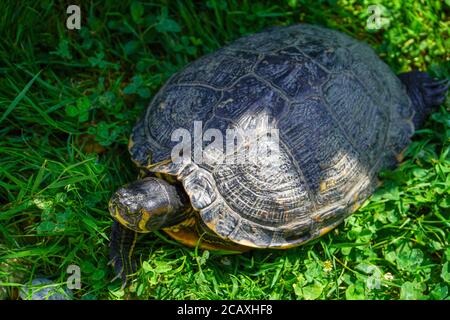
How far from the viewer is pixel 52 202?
3393 millimetres

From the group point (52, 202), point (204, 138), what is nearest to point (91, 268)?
point (52, 202)

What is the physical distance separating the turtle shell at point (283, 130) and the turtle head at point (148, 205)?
0.12 m

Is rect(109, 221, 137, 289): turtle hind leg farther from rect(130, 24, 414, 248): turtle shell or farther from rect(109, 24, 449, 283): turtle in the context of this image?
rect(130, 24, 414, 248): turtle shell

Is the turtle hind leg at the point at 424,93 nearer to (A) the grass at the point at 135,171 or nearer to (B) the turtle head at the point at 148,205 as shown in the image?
(A) the grass at the point at 135,171

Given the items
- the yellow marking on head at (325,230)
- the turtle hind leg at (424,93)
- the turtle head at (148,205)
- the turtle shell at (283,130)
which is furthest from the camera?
the turtle hind leg at (424,93)

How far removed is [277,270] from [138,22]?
6.77 ft

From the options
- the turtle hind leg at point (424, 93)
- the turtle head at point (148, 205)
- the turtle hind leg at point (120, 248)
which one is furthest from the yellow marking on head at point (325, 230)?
the turtle hind leg at point (120, 248)

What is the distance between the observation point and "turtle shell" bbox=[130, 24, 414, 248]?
3.13m

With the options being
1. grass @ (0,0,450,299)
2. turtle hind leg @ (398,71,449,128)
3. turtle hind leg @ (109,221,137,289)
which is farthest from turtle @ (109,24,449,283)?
turtle hind leg @ (398,71,449,128)

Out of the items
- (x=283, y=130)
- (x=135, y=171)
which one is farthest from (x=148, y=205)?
(x=283, y=130)

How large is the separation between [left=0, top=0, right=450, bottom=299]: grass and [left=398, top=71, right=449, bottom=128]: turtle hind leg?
0.33 ft

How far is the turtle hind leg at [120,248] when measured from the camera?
133 inches

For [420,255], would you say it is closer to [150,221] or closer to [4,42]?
[150,221]

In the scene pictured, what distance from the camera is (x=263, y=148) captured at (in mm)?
3125
